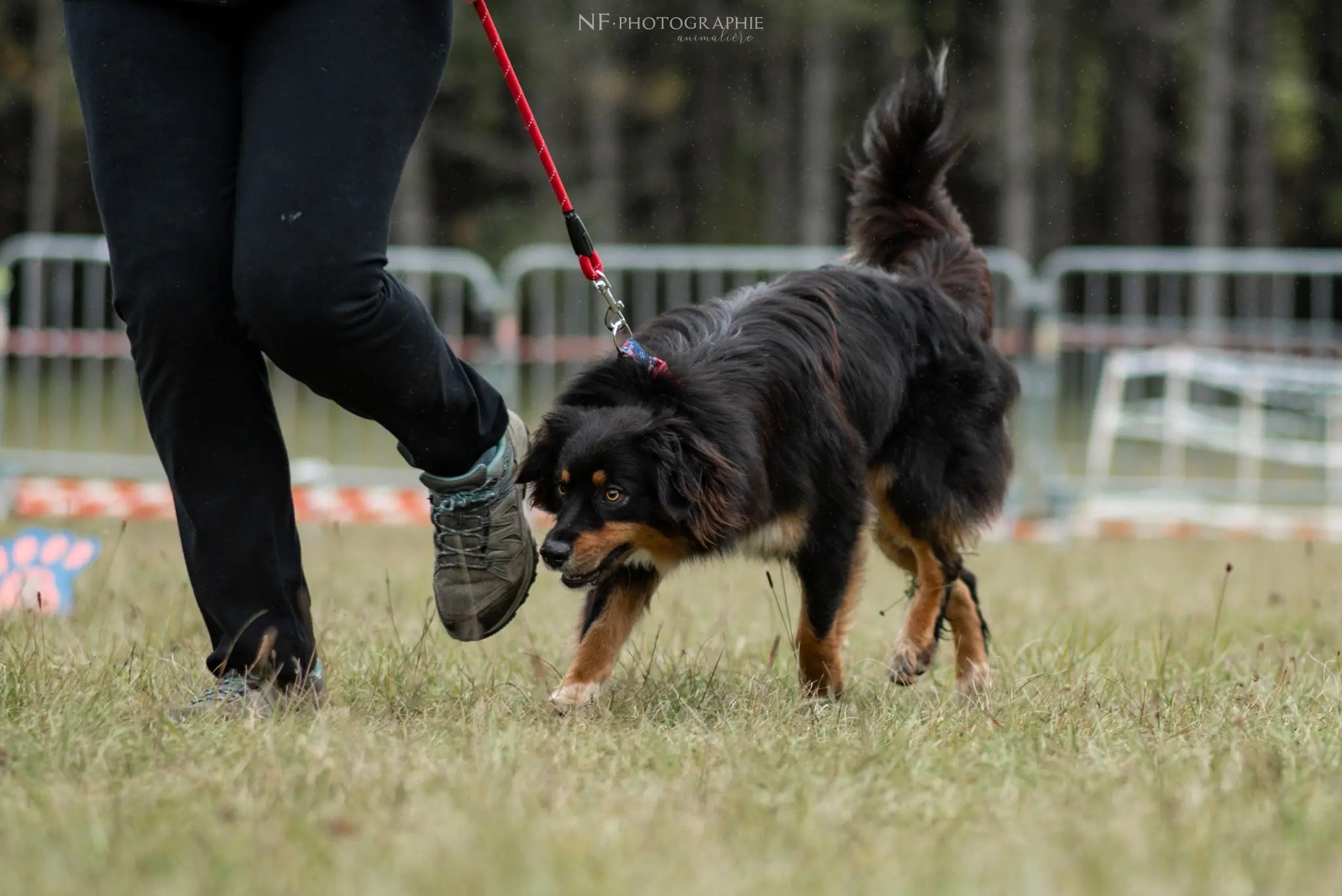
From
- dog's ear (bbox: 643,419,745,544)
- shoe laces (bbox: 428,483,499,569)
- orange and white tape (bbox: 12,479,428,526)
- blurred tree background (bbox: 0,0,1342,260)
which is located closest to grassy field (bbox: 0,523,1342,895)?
shoe laces (bbox: 428,483,499,569)

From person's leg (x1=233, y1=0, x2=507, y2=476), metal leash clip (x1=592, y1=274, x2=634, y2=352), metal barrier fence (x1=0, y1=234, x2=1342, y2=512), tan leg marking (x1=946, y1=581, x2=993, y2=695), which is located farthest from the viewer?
metal barrier fence (x1=0, y1=234, x2=1342, y2=512)

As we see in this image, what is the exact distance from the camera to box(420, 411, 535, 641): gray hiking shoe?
10.6 feet

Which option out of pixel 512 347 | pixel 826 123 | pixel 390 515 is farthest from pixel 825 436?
pixel 826 123

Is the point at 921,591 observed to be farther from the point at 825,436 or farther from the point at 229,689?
the point at 229,689

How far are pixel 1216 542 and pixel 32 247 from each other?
28.5ft

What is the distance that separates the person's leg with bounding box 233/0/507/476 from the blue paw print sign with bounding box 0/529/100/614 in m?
2.18

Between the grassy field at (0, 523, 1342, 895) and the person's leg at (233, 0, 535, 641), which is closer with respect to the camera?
the grassy field at (0, 523, 1342, 895)

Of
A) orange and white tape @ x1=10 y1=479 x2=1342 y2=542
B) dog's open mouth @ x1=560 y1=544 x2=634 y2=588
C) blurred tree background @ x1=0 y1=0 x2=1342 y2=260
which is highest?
blurred tree background @ x1=0 y1=0 x2=1342 y2=260

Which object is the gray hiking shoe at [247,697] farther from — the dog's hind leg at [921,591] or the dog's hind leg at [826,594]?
the dog's hind leg at [921,591]

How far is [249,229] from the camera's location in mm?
2701

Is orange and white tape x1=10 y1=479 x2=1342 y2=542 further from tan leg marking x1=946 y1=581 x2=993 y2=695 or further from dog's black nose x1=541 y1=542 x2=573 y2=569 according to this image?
dog's black nose x1=541 y1=542 x2=573 y2=569

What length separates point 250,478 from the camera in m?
3.01

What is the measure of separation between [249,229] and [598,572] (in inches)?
48.3

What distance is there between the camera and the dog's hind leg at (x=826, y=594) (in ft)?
12.2
